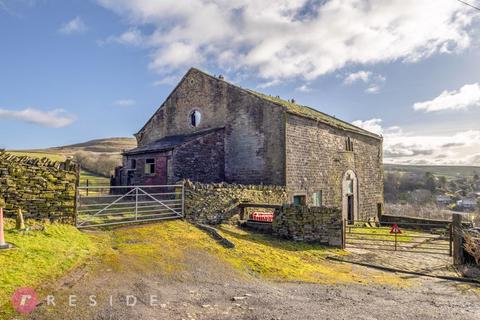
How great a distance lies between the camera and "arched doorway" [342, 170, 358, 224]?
23.1m

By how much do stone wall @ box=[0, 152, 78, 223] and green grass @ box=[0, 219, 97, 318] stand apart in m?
0.55

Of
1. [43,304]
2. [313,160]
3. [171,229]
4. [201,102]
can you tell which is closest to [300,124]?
[313,160]

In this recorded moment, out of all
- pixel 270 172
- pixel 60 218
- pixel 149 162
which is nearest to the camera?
pixel 60 218

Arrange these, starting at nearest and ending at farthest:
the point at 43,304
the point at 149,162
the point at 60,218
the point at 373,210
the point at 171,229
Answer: the point at 43,304 < the point at 60,218 < the point at 171,229 < the point at 149,162 < the point at 373,210

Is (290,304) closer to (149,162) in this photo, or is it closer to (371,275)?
(371,275)

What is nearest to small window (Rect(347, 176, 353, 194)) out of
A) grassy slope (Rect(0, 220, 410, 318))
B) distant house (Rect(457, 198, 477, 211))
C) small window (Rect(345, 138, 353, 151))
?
small window (Rect(345, 138, 353, 151))

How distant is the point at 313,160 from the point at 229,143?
18.6 feet

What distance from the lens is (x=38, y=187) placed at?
920cm

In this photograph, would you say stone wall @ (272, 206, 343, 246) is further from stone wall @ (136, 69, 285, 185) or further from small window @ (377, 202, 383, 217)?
small window @ (377, 202, 383, 217)

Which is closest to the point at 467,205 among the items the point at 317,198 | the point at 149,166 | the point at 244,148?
Answer: the point at 317,198

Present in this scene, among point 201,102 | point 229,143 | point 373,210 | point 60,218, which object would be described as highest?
point 201,102

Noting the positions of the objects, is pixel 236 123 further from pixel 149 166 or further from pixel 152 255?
pixel 152 255

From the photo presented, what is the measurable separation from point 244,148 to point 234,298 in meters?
13.9

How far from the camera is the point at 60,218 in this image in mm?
9719
